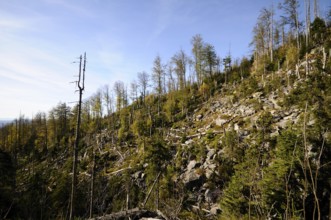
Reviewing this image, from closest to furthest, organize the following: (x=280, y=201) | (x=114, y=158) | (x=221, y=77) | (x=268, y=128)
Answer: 1. (x=280, y=201)
2. (x=268, y=128)
3. (x=114, y=158)
4. (x=221, y=77)

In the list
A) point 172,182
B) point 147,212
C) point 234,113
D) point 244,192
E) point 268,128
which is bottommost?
point 172,182

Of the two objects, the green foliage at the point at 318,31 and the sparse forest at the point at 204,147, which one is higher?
the green foliage at the point at 318,31

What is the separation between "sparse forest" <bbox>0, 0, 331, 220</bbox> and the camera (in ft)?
34.5

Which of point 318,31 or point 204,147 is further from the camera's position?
point 318,31

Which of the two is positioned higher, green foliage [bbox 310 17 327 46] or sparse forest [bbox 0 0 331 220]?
green foliage [bbox 310 17 327 46]

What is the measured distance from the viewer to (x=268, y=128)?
66.5ft

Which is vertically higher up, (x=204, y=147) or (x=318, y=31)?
(x=318, y=31)

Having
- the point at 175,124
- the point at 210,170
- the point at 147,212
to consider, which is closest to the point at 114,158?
the point at 175,124

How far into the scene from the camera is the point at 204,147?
78.5 feet

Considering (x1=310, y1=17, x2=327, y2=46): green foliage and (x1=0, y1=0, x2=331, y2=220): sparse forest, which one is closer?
(x1=0, y1=0, x2=331, y2=220): sparse forest

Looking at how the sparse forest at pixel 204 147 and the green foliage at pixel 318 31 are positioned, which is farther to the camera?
the green foliage at pixel 318 31

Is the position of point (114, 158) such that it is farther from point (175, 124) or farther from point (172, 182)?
point (172, 182)

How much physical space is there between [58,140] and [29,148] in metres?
8.58

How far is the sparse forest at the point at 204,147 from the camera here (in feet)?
34.5
